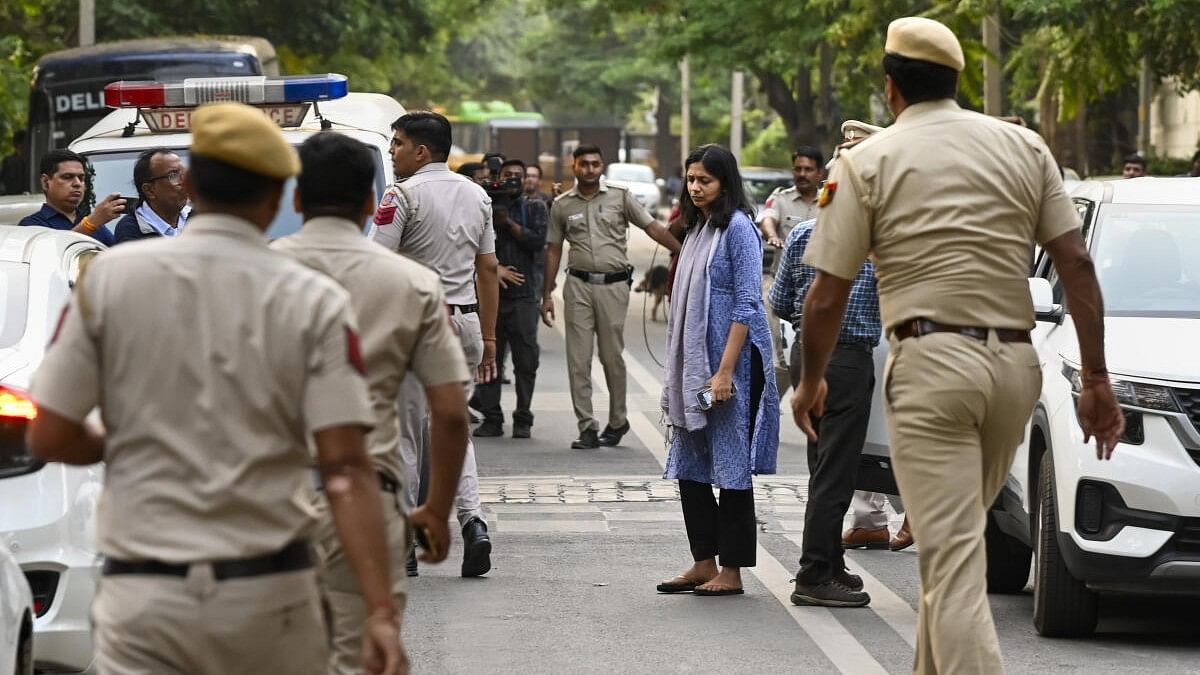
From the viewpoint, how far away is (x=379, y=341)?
16.1 ft

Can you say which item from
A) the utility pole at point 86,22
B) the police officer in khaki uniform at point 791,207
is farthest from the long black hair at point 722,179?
the utility pole at point 86,22

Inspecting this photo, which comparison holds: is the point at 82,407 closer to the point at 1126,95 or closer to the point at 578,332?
the point at 578,332

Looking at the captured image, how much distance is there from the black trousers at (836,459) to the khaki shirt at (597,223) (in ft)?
18.3

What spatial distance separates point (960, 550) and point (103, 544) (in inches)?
105

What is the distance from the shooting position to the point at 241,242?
3818mm

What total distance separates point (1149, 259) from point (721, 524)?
1993mm

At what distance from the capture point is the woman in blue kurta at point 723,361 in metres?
8.47

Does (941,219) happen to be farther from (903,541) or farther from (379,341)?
(903,541)

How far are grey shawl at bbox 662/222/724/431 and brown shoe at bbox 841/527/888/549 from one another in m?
1.70

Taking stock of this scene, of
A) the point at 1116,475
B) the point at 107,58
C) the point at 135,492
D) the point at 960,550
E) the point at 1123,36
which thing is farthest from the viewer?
the point at 107,58

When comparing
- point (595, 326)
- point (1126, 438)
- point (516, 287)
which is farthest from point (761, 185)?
point (1126, 438)

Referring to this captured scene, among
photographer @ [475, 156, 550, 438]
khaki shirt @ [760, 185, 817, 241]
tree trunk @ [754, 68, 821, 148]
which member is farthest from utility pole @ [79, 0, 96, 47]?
khaki shirt @ [760, 185, 817, 241]

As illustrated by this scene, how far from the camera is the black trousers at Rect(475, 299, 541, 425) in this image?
14.4 meters

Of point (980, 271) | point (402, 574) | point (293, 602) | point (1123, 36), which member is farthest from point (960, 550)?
point (1123, 36)
